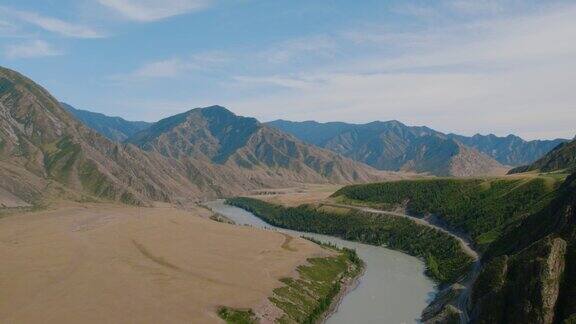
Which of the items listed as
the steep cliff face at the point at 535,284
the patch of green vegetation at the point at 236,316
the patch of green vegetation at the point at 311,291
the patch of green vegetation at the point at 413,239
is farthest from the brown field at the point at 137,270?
the steep cliff face at the point at 535,284

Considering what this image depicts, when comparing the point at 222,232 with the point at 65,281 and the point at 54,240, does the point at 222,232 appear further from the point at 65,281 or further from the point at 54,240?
the point at 65,281

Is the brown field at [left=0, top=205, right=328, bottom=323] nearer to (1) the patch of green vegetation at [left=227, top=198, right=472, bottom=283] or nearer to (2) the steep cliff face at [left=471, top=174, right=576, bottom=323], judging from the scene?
(1) the patch of green vegetation at [left=227, top=198, right=472, bottom=283]

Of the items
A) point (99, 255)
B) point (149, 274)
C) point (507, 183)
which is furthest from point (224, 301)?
point (507, 183)

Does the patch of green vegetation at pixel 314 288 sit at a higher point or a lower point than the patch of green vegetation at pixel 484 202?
lower

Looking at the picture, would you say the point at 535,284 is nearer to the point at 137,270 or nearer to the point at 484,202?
the point at 137,270

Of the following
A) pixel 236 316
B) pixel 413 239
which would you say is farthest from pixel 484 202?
pixel 236 316

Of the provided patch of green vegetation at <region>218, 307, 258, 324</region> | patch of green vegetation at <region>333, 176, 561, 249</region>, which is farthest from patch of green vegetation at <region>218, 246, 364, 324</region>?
patch of green vegetation at <region>333, 176, 561, 249</region>

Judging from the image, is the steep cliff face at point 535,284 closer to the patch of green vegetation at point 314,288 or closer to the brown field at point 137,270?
the patch of green vegetation at point 314,288
